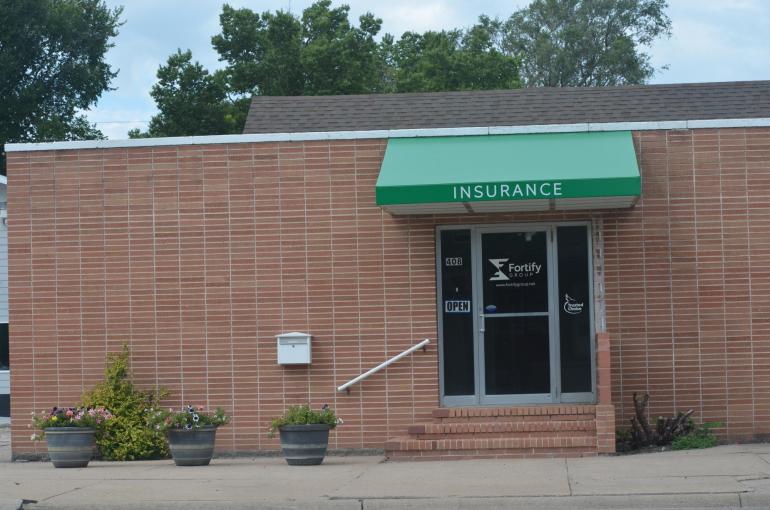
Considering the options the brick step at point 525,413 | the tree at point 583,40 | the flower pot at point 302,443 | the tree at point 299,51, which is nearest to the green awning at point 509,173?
the brick step at point 525,413

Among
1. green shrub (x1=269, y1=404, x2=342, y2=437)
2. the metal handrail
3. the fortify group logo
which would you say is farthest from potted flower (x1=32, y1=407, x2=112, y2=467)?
the fortify group logo

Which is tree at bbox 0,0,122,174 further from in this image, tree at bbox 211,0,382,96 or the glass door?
the glass door

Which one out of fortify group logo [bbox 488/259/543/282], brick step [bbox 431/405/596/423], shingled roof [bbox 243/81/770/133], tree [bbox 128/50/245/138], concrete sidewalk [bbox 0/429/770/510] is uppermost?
tree [bbox 128/50/245/138]

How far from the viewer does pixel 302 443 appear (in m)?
13.4

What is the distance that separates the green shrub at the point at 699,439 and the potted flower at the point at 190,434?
5.68 meters

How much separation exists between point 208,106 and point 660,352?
2915 cm

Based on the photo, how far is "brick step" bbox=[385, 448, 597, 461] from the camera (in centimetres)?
1339

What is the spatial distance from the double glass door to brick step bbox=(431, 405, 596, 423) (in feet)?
1.48

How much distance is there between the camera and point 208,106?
1610 inches

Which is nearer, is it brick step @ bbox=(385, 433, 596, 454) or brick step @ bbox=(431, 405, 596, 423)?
brick step @ bbox=(385, 433, 596, 454)

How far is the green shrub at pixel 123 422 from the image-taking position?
14.5 meters

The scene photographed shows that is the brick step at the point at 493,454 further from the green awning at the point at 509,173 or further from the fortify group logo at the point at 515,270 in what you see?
the green awning at the point at 509,173

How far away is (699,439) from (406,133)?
5.39 metres

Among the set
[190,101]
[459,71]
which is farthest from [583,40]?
[190,101]
